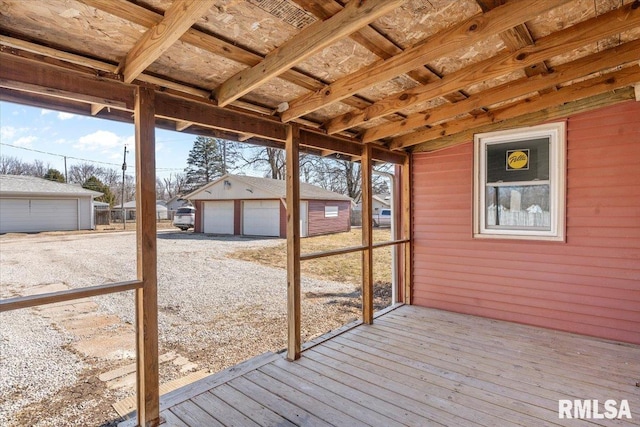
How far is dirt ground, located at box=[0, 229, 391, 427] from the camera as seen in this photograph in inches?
108

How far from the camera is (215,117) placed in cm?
255

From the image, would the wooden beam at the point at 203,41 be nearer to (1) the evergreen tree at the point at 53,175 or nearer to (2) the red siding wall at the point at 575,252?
(2) the red siding wall at the point at 575,252

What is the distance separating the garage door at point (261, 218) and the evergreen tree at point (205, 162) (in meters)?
13.9

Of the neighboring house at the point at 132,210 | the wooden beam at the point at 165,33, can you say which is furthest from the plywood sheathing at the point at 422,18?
the neighboring house at the point at 132,210

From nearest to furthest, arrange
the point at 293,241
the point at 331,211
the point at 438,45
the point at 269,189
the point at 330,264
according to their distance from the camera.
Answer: the point at 438,45, the point at 293,241, the point at 330,264, the point at 269,189, the point at 331,211

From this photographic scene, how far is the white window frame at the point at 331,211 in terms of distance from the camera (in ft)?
57.5

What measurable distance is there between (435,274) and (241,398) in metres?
3.10

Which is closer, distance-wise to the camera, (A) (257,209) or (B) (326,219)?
(A) (257,209)

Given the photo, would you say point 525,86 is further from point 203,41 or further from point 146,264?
point 146,264

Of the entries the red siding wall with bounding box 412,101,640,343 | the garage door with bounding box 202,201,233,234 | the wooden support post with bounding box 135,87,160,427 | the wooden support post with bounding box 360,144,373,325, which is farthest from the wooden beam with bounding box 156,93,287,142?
the garage door with bounding box 202,201,233,234

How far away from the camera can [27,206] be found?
16.9 metres

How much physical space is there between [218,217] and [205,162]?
14655mm

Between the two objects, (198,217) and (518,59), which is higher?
(518,59)

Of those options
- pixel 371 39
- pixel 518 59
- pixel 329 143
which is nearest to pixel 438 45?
pixel 371 39
